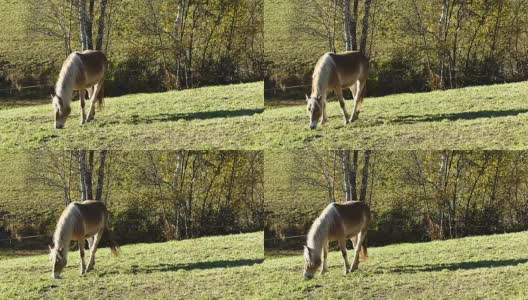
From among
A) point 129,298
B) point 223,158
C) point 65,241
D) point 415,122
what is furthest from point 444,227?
point 65,241

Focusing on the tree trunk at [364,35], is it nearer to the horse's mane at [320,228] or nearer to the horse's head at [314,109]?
the horse's head at [314,109]

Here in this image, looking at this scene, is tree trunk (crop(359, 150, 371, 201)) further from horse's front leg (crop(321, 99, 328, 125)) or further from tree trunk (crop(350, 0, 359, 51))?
tree trunk (crop(350, 0, 359, 51))

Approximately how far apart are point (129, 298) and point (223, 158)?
6.03 ft

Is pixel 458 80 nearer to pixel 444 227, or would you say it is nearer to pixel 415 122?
pixel 415 122

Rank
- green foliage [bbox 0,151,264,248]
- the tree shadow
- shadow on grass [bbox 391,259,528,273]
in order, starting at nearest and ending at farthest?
shadow on grass [bbox 391,259,528,273], the tree shadow, green foliage [bbox 0,151,264,248]

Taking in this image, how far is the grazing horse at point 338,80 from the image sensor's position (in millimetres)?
9875

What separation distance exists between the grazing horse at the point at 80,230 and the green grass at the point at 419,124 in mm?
2105

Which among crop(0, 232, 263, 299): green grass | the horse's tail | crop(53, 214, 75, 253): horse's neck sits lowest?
crop(0, 232, 263, 299): green grass

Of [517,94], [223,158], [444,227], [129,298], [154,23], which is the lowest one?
[129,298]

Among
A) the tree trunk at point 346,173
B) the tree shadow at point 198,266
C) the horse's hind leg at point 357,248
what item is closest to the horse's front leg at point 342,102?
the tree trunk at point 346,173

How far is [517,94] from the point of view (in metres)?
10.4

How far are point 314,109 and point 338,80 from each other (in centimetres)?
47

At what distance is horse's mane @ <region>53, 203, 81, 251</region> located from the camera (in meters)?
10.1

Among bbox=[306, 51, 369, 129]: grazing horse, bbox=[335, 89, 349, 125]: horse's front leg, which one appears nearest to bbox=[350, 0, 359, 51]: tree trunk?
bbox=[306, 51, 369, 129]: grazing horse
